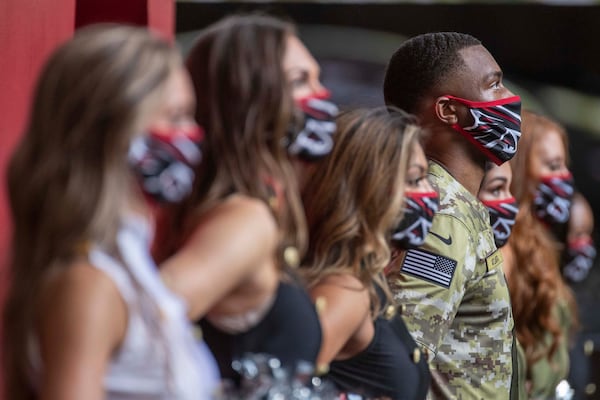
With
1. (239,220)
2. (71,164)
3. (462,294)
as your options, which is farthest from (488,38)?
(71,164)

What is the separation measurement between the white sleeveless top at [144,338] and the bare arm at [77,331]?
0.13 ft

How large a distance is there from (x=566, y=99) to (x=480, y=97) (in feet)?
11.5

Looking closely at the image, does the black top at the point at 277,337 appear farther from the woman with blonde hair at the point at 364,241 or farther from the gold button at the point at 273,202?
the woman with blonde hair at the point at 364,241

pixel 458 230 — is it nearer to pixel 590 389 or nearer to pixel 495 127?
pixel 495 127

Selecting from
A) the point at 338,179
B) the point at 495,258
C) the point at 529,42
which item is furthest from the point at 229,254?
the point at 529,42

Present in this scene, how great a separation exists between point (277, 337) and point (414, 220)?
0.87 m

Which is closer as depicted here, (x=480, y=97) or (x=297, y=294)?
(x=297, y=294)

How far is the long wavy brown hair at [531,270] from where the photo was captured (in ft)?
21.5

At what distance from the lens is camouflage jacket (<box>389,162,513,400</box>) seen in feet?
13.4

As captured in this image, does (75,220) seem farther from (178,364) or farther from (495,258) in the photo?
(495,258)

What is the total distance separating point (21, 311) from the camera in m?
2.47

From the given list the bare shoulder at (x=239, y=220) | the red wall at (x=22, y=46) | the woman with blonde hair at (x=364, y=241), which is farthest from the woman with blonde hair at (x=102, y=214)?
the red wall at (x=22, y=46)

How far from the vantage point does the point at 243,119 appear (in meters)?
2.87

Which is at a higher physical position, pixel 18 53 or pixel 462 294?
pixel 18 53
